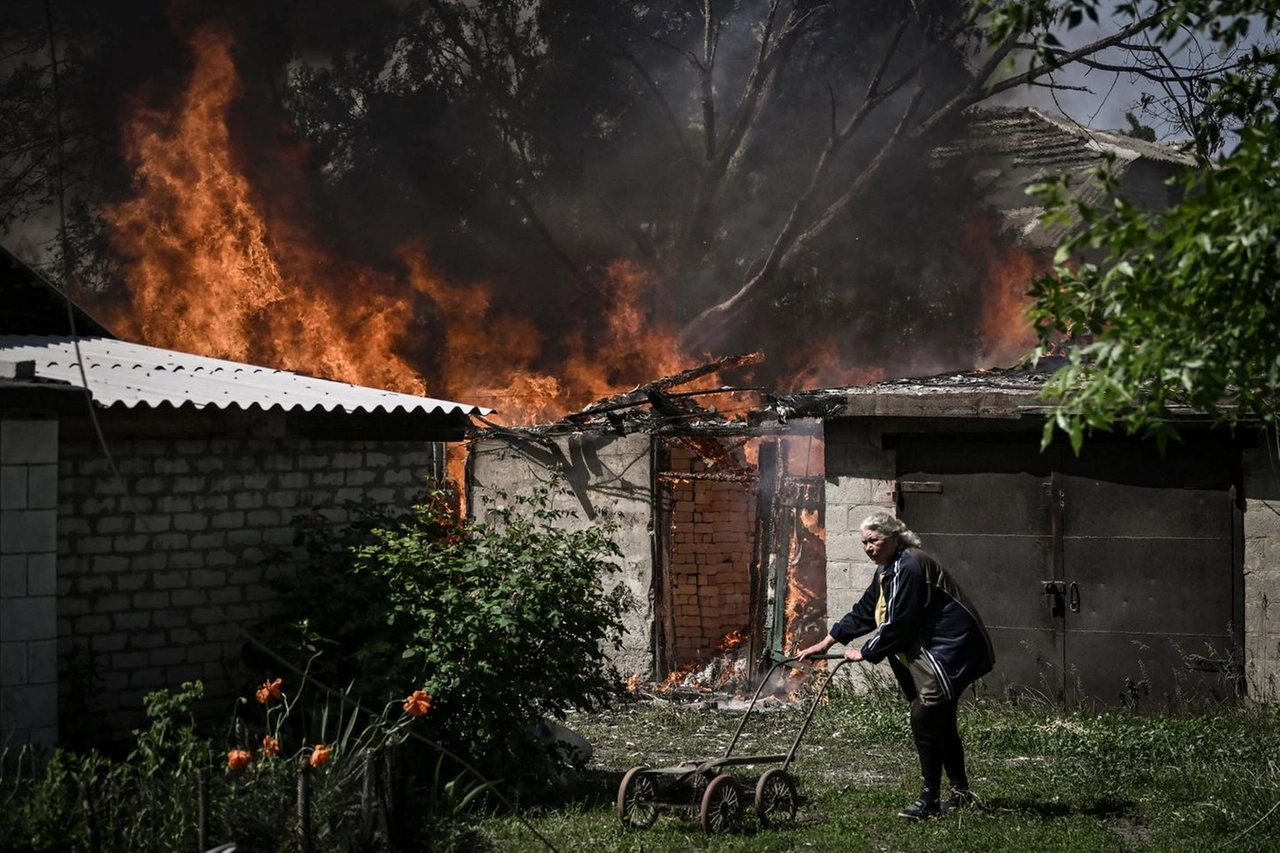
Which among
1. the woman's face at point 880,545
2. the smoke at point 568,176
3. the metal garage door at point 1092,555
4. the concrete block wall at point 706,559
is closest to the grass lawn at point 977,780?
the metal garage door at point 1092,555

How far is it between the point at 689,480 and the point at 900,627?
20.9 feet

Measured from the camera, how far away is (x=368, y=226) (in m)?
22.4

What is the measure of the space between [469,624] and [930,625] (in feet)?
9.17

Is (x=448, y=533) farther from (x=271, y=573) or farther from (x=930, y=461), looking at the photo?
(x=930, y=461)

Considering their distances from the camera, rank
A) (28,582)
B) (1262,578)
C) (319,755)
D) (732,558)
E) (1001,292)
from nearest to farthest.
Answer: (319,755) → (28,582) → (1262,578) → (732,558) → (1001,292)

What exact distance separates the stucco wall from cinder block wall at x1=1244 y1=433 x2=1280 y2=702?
5.44 metres

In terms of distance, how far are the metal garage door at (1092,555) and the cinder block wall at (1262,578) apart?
0.36ft

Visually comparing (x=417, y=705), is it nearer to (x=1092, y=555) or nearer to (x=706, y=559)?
(x=1092, y=555)

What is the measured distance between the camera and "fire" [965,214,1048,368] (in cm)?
2348

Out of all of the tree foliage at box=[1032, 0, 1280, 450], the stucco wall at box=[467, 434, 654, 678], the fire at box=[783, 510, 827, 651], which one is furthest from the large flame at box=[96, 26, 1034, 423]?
the tree foliage at box=[1032, 0, 1280, 450]

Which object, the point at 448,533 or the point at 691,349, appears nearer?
the point at 448,533

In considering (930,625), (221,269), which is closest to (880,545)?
(930,625)

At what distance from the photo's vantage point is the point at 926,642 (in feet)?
24.5

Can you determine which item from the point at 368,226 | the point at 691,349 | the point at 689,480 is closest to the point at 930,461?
the point at 689,480
